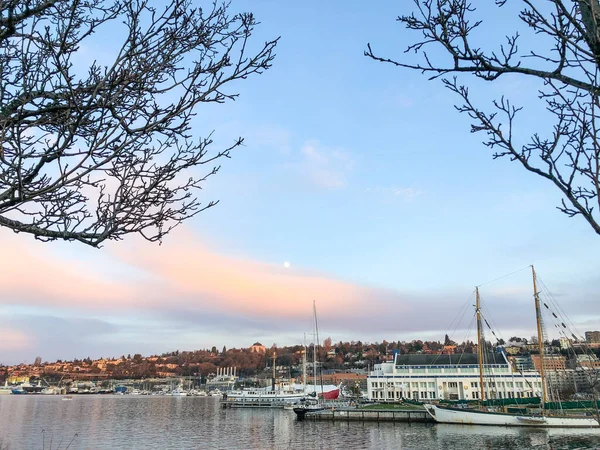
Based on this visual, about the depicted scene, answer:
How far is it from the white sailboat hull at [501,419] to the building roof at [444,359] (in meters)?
35.0

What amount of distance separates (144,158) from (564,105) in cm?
518

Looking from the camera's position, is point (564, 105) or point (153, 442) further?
point (153, 442)

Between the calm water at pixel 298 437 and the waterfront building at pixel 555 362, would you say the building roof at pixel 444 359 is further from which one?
the calm water at pixel 298 437

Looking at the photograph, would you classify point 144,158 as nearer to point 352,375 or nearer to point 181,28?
point 181,28

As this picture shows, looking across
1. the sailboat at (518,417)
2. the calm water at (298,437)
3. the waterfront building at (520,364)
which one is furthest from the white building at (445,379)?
the calm water at (298,437)

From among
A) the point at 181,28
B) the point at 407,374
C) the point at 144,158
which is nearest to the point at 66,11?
the point at 181,28

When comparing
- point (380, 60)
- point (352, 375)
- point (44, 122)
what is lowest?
point (352, 375)

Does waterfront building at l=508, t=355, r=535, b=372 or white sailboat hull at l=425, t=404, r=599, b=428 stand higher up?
waterfront building at l=508, t=355, r=535, b=372

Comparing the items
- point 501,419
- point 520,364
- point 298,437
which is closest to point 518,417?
point 501,419

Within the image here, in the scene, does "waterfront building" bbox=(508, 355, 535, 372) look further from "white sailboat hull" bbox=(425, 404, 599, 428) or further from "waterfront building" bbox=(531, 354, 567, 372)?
Answer: "white sailboat hull" bbox=(425, 404, 599, 428)

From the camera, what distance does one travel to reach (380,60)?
4.75m

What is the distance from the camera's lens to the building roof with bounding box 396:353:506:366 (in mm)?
84812

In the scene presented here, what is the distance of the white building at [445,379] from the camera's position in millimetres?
79500

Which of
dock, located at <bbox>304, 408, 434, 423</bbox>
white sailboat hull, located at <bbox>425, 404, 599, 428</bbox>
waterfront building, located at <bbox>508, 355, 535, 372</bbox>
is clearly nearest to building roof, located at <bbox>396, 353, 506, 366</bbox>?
waterfront building, located at <bbox>508, 355, 535, 372</bbox>
